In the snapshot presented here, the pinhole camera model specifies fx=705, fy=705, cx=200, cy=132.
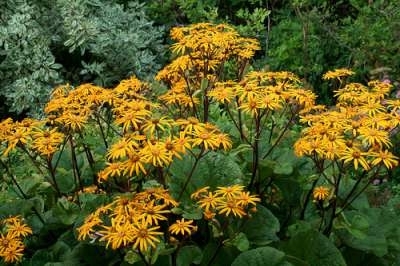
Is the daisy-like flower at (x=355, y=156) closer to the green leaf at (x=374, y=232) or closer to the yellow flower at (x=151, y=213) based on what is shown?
the green leaf at (x=374, y=232)

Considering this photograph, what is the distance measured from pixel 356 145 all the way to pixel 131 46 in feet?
13.8

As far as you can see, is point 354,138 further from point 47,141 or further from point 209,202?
point 47,141

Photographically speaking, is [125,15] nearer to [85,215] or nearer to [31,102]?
[31,102]

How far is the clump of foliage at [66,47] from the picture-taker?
6137 mm

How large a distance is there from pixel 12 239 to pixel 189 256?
66 cm

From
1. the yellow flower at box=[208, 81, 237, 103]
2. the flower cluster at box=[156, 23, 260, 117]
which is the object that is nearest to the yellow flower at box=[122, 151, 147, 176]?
the yellow flower at box=[208, 81, 237, 103]

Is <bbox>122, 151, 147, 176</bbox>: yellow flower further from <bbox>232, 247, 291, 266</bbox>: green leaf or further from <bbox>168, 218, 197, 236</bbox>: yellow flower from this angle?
<bbox>232, 247, 291, 266</bbox>: green leaf

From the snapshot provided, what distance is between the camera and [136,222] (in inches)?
83.5

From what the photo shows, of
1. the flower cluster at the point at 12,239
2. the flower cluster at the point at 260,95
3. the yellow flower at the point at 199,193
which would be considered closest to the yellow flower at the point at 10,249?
the flower cluster at the point at 12,239

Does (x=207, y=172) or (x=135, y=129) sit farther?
(x=207, y=172)

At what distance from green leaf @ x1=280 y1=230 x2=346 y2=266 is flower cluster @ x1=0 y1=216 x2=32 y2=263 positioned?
38.6 inches

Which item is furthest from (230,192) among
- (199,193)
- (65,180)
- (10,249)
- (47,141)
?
(65,180)

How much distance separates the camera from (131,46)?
635cm

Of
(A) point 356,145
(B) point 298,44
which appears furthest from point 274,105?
(B) point 298,44
